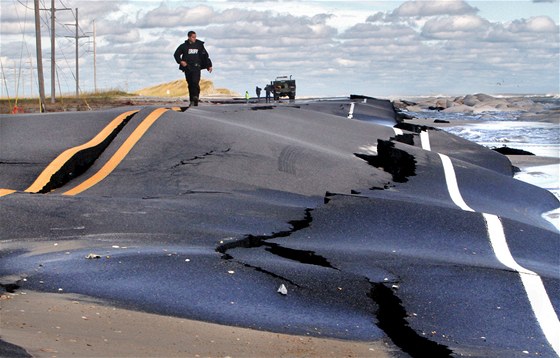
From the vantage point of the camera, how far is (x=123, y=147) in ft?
36.6

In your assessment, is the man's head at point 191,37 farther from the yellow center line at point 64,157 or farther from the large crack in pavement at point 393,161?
the yellow center line at point 64,157

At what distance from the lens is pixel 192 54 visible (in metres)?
21.2

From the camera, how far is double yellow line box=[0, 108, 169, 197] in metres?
9.72

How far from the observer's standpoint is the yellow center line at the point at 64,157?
9.78 metres

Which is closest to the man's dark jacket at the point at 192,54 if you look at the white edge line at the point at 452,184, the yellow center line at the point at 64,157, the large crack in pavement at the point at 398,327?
the yellow center line at the point at 64,157

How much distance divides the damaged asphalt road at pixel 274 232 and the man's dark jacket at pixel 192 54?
7.70 m

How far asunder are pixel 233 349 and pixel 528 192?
901 centimetres

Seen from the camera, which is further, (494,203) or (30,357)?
(494,203)

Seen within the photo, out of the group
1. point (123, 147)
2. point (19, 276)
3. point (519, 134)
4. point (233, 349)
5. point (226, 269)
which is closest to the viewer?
point (233, 349)

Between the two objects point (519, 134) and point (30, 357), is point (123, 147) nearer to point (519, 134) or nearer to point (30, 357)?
point (30, 357)

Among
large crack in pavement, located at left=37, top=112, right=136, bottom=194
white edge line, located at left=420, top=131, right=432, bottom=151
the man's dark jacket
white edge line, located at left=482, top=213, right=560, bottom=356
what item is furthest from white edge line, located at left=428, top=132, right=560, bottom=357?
the man's dark jacket

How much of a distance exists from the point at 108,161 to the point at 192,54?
10898mm

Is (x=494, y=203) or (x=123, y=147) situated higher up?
(x=123, y=147)

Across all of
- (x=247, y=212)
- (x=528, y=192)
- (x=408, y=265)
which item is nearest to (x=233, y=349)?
(x=408, y=265)
